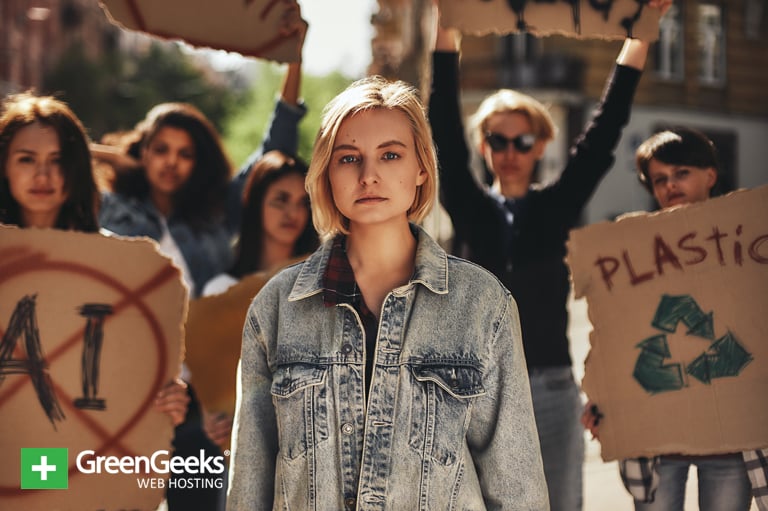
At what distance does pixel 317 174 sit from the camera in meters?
1.91

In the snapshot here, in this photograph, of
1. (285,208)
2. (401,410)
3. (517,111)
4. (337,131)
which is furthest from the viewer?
(285,208)

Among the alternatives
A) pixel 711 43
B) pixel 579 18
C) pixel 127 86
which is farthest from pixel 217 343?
pixel 127 86

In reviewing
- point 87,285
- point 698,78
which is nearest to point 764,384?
point 87,285

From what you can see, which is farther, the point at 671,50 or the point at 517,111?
the point at 671,50

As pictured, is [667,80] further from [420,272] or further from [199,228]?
[420,272]

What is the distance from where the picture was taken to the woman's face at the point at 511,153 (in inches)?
115

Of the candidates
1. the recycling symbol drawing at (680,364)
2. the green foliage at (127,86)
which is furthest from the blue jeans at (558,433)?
the green foliage at (127,86)

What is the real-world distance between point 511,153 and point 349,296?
1.26 m

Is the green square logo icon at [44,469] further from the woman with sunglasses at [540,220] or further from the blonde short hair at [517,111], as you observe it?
the blonde short hair at [517,111]

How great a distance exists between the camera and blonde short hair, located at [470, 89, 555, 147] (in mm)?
2998

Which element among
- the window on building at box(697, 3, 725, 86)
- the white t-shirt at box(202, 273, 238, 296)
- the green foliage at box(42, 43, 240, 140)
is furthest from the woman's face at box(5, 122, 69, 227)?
the green foliage at box(42, 43, 240, 140)

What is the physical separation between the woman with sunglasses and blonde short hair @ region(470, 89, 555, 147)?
0.08 metres

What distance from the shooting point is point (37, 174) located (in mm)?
2516

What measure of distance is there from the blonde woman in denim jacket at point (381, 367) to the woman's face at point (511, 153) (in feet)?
3.42
